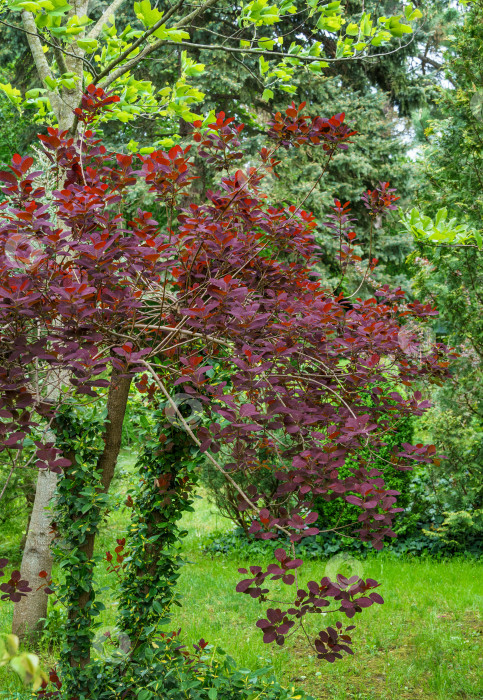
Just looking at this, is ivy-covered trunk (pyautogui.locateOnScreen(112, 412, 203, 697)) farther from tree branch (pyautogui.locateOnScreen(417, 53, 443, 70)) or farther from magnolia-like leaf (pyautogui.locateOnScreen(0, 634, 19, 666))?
tree branch (pyautogui.locateOnScreen(417, 53, 443, 70))

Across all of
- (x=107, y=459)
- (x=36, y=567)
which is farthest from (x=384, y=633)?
(x=107, y=459)

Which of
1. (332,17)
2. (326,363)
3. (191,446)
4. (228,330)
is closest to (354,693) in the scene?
(191,446)

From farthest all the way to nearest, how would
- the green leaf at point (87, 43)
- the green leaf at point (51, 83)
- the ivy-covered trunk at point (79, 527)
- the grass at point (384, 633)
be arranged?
the grass at point (384, 633)
the green leaf at point (51, 83)
the green leaf at point (87, 43)
the ivy-covered trunk at point (79, 527)

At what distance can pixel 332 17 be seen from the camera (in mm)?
3172

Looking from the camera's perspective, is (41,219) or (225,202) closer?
(41,219)

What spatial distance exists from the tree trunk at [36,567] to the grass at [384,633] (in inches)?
12.2

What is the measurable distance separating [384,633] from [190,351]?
298 cm

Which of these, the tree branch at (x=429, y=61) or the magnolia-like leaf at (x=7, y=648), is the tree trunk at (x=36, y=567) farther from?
the tree branch at (x=429, y=61)

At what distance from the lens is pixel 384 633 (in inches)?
168

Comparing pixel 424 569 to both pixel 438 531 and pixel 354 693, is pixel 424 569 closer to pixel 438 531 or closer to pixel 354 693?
pixel 438 531

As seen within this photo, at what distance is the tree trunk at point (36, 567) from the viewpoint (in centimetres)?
425

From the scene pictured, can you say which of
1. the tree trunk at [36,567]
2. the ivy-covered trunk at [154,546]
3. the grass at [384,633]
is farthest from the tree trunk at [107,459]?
the tree trunk at [36,567]

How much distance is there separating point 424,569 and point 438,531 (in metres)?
0.77

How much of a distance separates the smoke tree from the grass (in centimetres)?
97
